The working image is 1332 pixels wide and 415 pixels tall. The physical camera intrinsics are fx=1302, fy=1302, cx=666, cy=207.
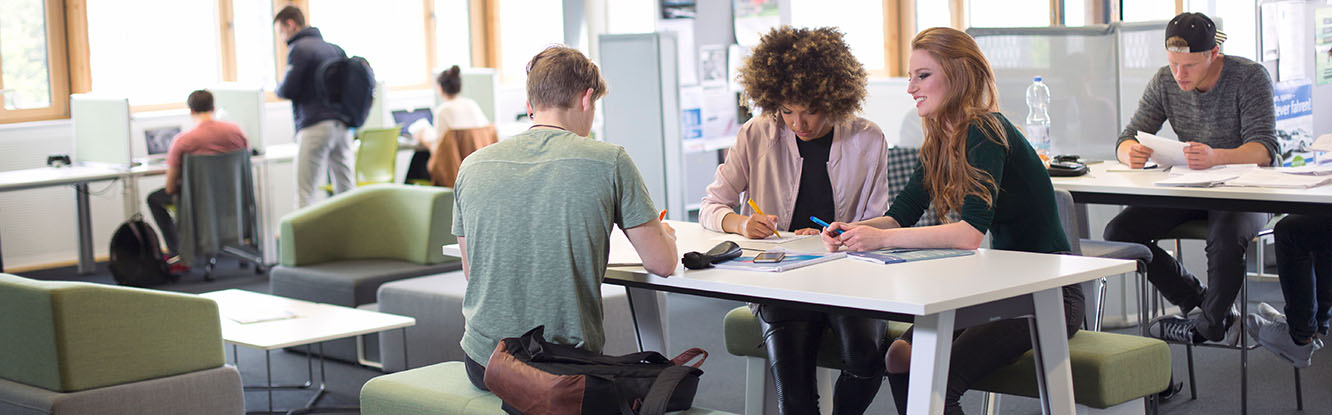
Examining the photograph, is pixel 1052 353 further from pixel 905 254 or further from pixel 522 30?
pixel 522 30

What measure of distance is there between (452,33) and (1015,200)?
8.35m

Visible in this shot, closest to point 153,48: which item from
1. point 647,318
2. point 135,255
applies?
point 135,255

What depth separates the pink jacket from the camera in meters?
3.20

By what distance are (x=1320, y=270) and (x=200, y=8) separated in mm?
7212

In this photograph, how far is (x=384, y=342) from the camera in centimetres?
479

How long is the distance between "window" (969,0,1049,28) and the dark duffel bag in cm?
748

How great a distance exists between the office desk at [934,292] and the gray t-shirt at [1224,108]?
185 cm

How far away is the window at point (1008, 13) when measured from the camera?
9.46m

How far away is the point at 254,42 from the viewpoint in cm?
902

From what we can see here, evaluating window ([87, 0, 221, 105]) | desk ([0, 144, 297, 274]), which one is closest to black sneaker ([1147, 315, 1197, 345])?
desk ([0, 144, 297, 274])

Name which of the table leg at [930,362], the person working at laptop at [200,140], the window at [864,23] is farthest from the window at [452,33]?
the table leg at [930,362]

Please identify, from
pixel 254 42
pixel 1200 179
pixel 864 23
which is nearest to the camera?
pixel 1200 179

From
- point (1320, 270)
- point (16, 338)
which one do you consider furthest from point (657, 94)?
point (16, 338)

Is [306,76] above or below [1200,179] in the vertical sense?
above
